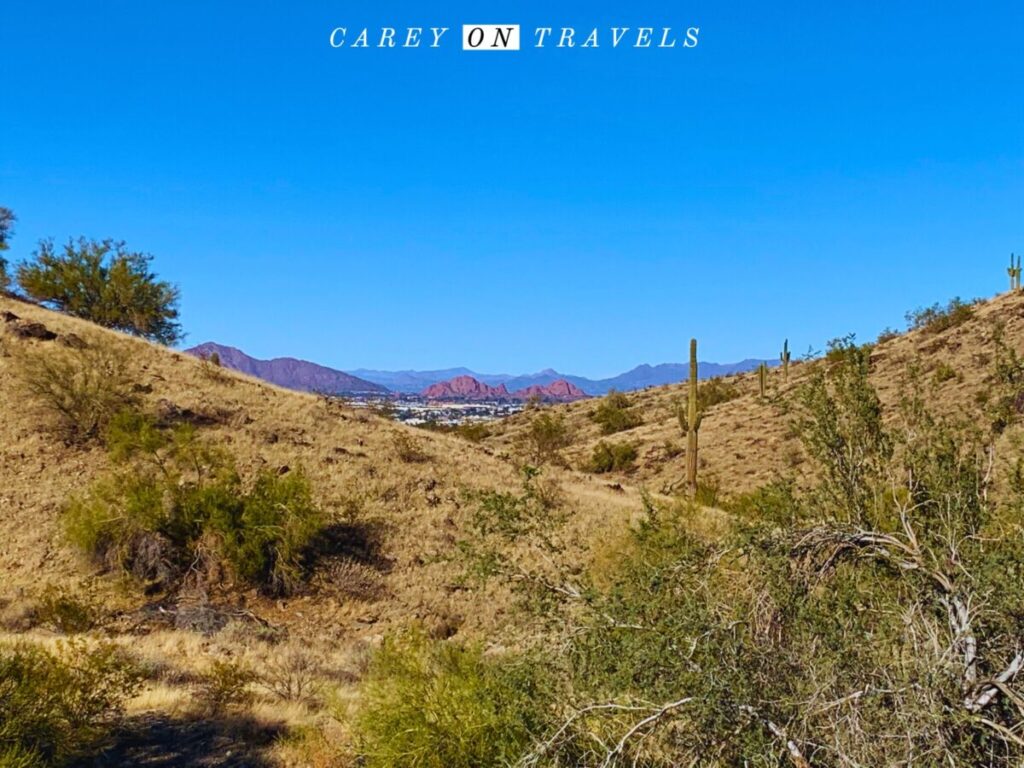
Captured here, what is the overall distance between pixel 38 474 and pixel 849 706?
69.8 feet

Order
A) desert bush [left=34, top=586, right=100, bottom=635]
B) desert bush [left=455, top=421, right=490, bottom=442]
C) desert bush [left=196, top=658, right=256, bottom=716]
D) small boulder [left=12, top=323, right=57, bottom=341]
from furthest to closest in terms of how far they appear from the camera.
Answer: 1. desert bush [left=455, top=421, right=490, bottom=442]
2. small boulder [left=12, top=323, right=57, bottom=341]
3. desert bush [left=34, top=586, right=100, bottom=635]
4. desert bush [left=196, top=658, right=256, bottom=716]

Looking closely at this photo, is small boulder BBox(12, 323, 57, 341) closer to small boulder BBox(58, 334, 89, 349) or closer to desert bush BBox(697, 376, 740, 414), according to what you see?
small boulder BBox(58, 334, 89, 349)

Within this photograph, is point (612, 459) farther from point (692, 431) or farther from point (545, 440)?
point (692, 431)

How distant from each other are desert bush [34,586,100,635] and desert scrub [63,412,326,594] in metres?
2.49

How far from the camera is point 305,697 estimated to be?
34.0ft

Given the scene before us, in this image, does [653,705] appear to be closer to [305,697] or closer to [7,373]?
[305,697]

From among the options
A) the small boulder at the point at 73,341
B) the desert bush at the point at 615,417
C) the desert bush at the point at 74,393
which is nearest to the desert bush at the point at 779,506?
the desert bush at the point at 74,393

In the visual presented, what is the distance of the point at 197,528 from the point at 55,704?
10.7 meters

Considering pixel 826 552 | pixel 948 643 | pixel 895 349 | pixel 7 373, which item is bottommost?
pixel 948 643

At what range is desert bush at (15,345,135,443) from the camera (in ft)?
73.8

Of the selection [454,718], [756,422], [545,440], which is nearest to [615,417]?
[756,422]

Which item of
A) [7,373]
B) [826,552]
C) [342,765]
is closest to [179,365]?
[7,373]

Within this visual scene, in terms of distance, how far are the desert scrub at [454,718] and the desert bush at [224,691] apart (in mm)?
3107

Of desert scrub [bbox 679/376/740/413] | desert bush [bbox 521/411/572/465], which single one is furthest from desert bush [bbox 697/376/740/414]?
desert bush [bbox 521/411/572/465]
